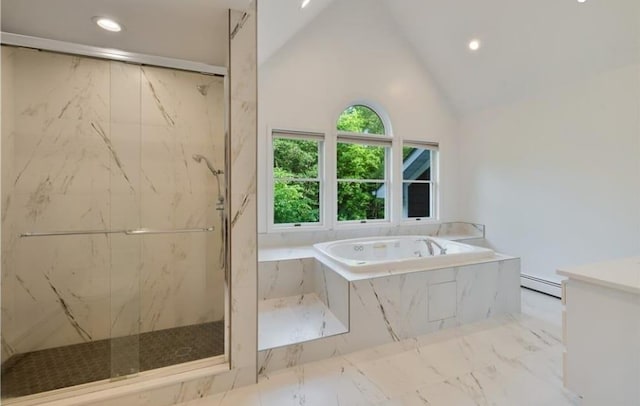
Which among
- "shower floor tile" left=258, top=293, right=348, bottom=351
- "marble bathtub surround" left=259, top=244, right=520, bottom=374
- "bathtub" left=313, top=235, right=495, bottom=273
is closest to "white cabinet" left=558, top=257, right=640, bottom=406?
"marble bathtub surround" left=259, top=244, right=520, bottom=374

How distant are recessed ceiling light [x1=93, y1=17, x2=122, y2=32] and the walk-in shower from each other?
0.28 metres

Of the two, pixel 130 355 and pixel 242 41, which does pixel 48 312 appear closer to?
pixel 130 355

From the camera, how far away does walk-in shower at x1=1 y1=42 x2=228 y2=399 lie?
194 centimetres

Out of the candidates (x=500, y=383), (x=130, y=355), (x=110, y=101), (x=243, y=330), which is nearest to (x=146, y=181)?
(x=110, y=101)

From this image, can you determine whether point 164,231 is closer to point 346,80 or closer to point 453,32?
point 346,80

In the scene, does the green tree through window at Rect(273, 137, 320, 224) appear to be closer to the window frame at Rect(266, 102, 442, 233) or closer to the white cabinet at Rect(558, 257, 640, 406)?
the window frame at Rect(266, 102, 442, 233)

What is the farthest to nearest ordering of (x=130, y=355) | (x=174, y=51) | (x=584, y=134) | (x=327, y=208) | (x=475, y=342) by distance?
(x=327, y=208) < (x=584, y=134) < (x=475, y=342) < (x=174, y=51) < (x=130, y=355)

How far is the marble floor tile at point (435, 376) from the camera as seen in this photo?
5.23ft

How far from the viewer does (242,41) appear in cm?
168

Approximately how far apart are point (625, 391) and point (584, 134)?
277 cm

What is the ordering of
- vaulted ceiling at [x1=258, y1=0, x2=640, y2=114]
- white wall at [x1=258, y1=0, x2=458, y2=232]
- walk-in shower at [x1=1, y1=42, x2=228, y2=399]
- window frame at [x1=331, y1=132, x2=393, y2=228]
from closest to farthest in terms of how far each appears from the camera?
walk-in shower at [x1=1, y1=42, x2=228, y2=399] < vaulted ceiling at [x1=258, y1=0, x2=640, y2=114] < white wall at [x1=258, y1=0, x2=458, y2=232] < window frame at [x1=331, y1=132, x2=393, y2=228]

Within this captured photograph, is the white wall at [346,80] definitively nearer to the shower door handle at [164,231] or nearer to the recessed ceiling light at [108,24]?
the shower door handle at [164,231]

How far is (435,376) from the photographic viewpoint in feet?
5.90

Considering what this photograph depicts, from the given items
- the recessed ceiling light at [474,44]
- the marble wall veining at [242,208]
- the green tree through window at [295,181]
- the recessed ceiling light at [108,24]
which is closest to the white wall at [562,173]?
the recessed ceiling light at [474,44]
